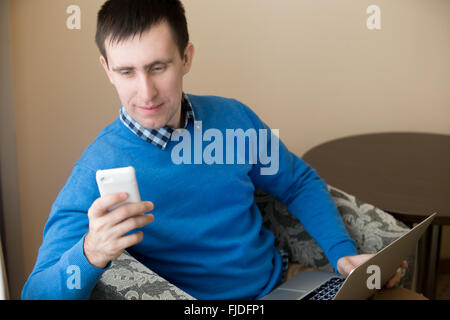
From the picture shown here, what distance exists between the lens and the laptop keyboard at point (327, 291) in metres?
1.23

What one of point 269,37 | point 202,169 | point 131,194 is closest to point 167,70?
point 202,169

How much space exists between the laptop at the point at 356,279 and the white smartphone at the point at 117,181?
16.5 inches

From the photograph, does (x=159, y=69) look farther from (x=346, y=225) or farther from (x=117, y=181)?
(x=346, y=225)

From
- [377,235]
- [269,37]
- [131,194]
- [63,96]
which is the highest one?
[269,37]

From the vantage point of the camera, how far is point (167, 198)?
3.74ft

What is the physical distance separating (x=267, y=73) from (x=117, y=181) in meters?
1.24

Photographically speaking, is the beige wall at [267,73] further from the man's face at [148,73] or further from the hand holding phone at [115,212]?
the hand holding phone at [115,212]

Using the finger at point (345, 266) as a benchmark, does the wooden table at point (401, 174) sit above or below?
above

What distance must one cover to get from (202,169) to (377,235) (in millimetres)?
511

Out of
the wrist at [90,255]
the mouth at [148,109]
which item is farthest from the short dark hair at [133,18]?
the wrist at [90,255]

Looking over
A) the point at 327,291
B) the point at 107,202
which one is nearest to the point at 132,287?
the point at 107,202
